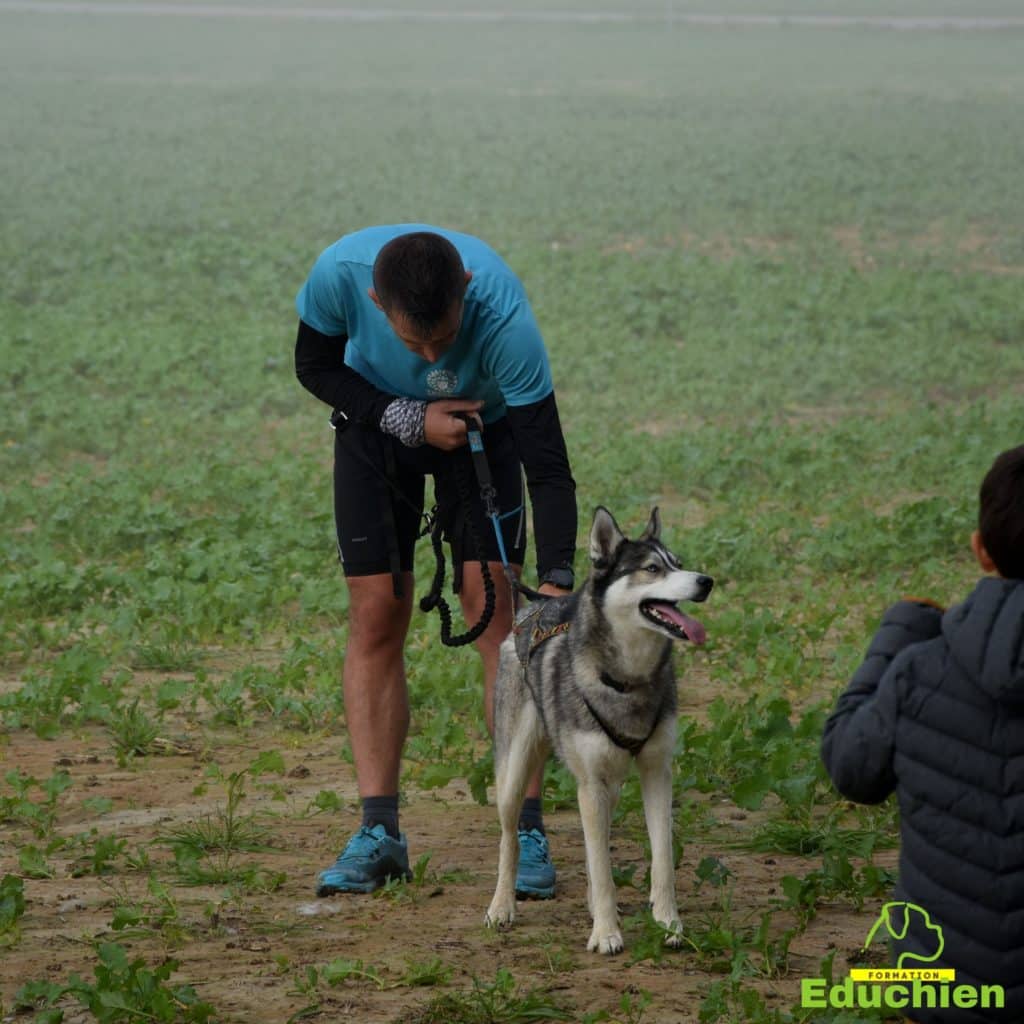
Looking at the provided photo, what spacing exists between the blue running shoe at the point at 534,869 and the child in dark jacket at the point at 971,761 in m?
2.16

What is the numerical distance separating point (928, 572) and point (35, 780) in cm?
557

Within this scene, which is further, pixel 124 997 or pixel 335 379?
pixel 335 379

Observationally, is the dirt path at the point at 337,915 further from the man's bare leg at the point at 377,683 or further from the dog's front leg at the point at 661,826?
the man's bare leg at the point at 377,683

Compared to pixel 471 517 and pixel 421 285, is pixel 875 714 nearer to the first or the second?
pixel 421 285

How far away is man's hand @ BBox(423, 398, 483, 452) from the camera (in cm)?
504

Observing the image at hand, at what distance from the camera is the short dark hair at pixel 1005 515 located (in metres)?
2.81

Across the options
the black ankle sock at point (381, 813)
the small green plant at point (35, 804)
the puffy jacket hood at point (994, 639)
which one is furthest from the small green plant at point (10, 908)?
the puffy jacket hood at point (994, 639)

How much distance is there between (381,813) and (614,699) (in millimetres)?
997

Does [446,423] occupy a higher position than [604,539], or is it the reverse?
[446,423]

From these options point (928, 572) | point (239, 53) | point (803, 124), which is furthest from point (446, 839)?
point (239, 53)

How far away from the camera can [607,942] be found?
4484 millimetres

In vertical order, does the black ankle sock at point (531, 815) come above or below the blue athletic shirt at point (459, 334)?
below

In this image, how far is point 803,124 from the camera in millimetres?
34938

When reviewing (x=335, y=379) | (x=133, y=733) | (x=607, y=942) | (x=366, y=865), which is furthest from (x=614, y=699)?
(x=133, y=733)
